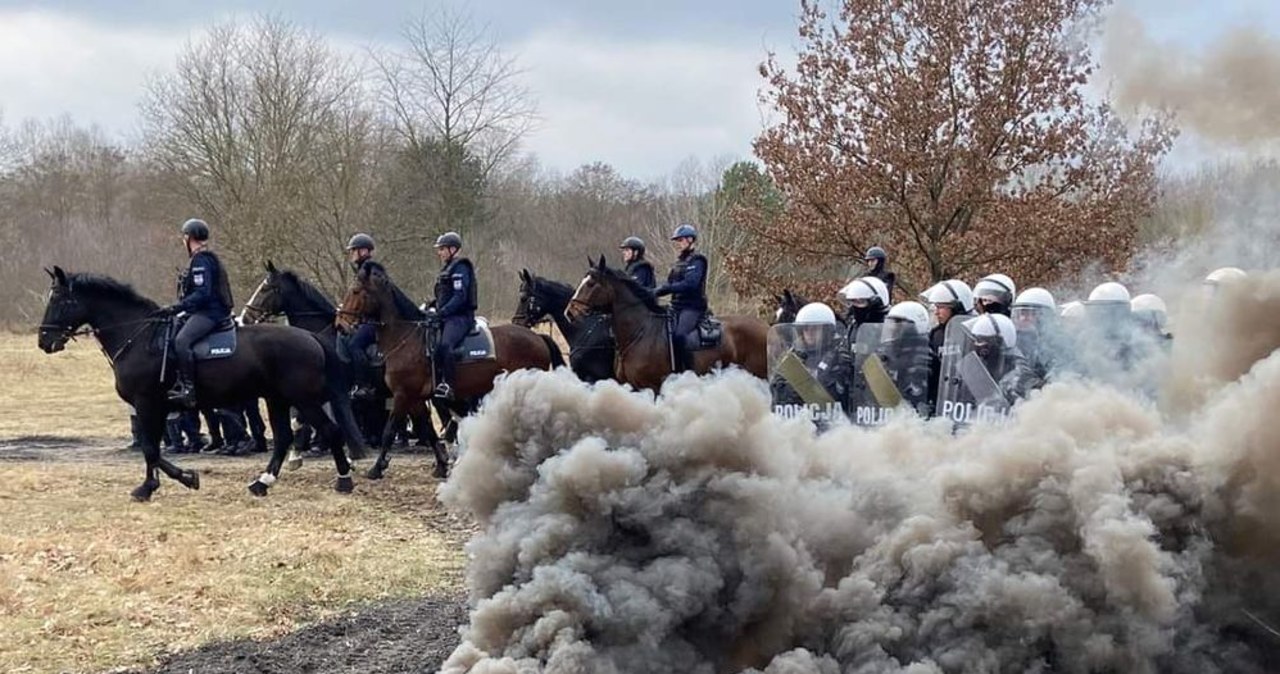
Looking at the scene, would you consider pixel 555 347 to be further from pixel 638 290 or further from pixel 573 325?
pixel 638 290

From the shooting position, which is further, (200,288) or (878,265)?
(878,265)

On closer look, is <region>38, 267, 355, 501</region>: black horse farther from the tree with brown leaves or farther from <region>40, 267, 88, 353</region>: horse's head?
the tree with brown leaves

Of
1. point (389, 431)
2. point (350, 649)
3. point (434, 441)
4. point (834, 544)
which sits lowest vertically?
point (350, 649)

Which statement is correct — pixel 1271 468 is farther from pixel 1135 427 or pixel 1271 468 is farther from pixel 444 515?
pixel 444 515

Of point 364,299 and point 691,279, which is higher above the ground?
point 691,279

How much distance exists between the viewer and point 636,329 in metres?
16.0

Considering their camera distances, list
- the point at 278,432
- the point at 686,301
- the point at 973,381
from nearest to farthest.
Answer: the point at 973,381
the point at 278,432
the point at 686,301

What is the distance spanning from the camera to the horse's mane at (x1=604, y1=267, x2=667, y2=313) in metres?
16.1

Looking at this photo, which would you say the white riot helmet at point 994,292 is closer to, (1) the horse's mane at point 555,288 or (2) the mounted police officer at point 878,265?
(2) the mounted police officer at point 878,265

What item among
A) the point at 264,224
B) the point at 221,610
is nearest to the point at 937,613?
the point at 221,610

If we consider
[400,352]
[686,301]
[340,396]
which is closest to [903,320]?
[686,301]

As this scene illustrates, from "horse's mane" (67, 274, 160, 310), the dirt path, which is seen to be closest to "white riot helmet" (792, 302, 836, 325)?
the dirt path

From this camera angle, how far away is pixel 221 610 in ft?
29.3

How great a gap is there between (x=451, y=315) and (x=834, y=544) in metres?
10.1
